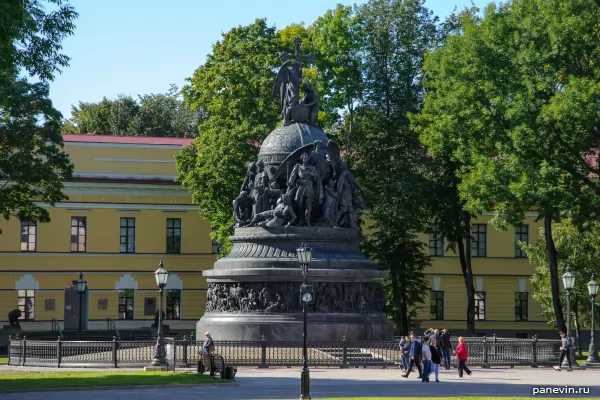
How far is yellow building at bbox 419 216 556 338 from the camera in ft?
250

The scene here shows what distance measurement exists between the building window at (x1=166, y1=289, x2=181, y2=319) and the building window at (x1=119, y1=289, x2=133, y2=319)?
7.17 ft

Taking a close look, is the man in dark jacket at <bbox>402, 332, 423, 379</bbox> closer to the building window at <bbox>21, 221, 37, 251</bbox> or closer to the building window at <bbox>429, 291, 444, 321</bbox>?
the building window at <bbox>429, 291, 444, 321</bbox>

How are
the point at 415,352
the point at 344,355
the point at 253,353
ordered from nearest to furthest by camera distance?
the point at 415,352
the point at 344,355
the point at 253,353

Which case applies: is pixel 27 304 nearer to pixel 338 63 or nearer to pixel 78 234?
pixel 78 234

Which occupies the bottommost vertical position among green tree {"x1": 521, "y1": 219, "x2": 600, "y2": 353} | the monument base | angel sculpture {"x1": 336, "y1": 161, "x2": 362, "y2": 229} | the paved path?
the paved path

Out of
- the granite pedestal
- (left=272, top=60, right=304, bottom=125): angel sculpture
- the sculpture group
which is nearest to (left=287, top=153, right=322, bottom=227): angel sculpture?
the sculpture group

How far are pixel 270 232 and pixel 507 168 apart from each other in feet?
35.2

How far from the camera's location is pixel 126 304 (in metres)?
73.7

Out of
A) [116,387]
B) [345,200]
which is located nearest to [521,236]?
[345,200]

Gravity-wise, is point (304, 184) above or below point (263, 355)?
above

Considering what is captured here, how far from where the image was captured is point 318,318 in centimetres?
4694

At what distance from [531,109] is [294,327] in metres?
13.4

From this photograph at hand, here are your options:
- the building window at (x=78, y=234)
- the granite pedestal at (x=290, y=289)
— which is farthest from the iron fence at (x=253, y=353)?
the building window at (x=78, y=234)

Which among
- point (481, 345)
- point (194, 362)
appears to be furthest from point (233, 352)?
point (481, 345)
